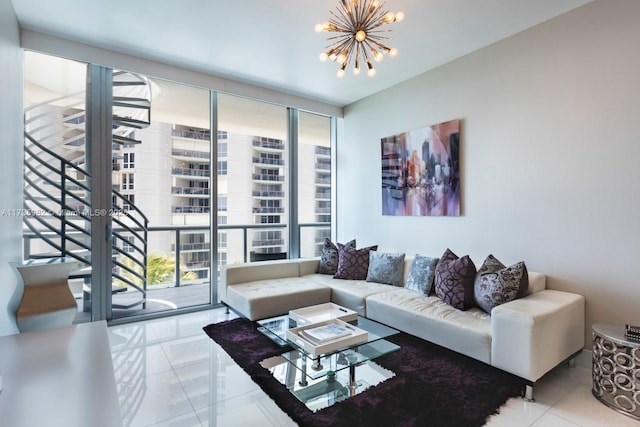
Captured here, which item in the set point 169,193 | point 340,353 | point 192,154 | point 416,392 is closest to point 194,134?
point 192,154

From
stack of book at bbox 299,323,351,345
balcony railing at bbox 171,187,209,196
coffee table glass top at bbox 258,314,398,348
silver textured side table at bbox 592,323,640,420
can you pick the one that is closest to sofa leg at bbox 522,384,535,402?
silver textured side table at bbox 592,323,640,420

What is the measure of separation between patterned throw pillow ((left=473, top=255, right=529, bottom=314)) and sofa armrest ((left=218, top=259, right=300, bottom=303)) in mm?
2196

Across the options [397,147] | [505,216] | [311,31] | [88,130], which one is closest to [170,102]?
[88,130]

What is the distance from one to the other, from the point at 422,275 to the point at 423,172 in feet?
4.08

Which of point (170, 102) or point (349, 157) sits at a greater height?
point (170, 102)

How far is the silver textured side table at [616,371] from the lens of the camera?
1.92 metres

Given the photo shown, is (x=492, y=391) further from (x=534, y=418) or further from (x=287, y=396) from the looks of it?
(x=287, y=396)

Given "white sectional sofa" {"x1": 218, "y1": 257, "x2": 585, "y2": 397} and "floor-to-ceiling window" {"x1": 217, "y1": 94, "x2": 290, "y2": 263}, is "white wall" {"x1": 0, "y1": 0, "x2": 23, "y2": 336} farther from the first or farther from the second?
"floor-to-ceiling window" {"x1": 217, "y1": 94, "x2": 290, "y2": 263}

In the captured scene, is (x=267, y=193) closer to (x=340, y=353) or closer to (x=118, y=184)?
(x=118, y=184)

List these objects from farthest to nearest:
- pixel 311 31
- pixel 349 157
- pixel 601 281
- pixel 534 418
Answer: pixel 349 157
pixel 311 31
pixel 601 281
pixel 534 418

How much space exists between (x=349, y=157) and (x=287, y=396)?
359 cm

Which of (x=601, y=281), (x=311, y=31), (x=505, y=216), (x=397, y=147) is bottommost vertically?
(x=601, y=281)

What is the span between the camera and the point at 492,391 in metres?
2.15

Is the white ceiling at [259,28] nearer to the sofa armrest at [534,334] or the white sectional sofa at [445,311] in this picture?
the white sectional sofa at [445,311]
